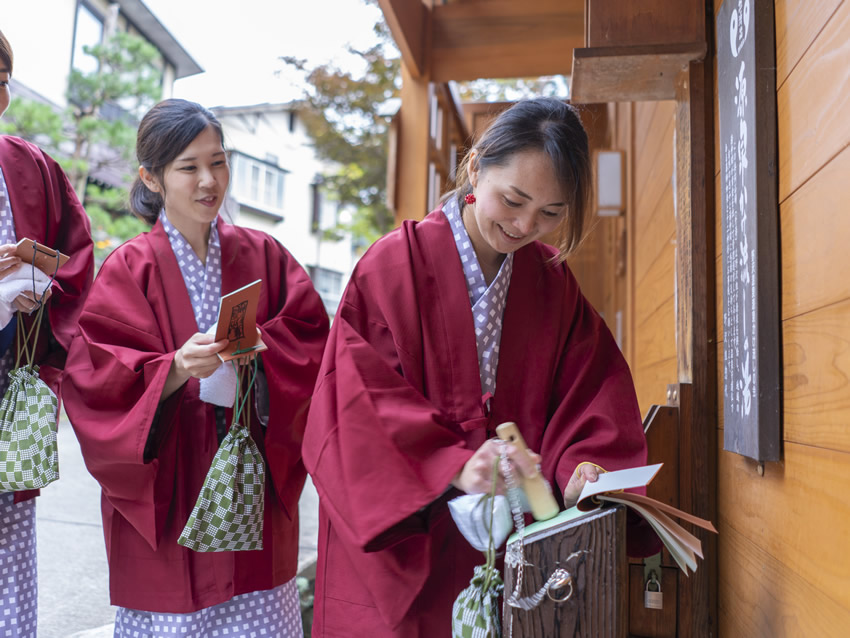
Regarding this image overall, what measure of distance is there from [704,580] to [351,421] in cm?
125

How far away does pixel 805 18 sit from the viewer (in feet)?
4.93

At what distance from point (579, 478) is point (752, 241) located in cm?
65

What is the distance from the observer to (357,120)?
1028 cm

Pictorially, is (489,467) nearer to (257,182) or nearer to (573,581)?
(573,581)

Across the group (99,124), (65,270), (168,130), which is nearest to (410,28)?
(168,130)

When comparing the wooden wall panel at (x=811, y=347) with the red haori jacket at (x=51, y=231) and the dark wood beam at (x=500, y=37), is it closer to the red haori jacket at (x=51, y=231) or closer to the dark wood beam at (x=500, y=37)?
the red haori jacket at (x=51, y=231)

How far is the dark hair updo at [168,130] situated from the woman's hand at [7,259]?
0.50 m

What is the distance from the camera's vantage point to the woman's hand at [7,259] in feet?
7.04

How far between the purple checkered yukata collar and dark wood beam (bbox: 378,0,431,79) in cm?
311

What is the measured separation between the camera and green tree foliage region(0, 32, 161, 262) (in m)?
10.9

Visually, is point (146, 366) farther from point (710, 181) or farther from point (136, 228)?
point (136, 228)

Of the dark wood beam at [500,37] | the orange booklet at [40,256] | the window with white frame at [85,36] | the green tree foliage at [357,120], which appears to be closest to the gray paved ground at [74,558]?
the orange booklet at [40,256]

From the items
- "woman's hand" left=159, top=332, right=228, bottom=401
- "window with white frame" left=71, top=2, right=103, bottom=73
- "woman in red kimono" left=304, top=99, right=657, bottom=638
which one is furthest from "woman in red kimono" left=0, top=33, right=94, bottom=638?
Result: "window with white frame" left=71, top=2, right=103, bottom=73

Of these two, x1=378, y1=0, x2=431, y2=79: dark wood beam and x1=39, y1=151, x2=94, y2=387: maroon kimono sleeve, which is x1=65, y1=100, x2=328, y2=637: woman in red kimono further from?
x1=378, y1=0, x2=431, y2=79: dark wood beam
